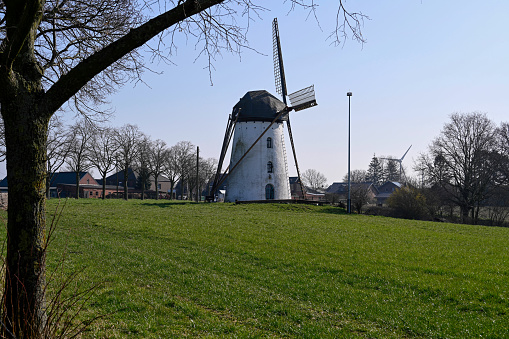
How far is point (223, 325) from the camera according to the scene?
7098 mm

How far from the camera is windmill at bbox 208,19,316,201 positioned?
4481cm

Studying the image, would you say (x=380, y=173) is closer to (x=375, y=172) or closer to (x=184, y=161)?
(x=375, y=172)

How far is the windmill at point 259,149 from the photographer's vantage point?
44.8 m

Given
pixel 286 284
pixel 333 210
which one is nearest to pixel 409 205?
pixel 333 210

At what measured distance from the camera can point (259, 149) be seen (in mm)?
44844

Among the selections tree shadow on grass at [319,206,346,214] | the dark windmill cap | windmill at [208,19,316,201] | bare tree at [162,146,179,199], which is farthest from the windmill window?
bare tree at [162,146,179,199]

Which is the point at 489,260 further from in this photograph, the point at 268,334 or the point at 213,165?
the point at 213,165

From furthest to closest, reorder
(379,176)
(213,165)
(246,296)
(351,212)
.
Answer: (379,176) → (213,165) → (351,212) → (246,296)

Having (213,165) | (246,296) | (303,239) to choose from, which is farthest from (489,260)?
(213,165)

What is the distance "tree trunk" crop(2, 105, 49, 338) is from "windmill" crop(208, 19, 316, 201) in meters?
39.4

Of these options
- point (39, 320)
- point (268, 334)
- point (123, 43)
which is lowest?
point (268, 334)

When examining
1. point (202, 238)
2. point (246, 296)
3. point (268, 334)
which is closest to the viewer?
point (268, 334)

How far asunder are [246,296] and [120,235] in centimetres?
1085

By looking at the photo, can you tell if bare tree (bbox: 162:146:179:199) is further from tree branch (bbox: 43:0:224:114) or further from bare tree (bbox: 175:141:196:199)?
tree branch (bbox: 43:0:224:114)
